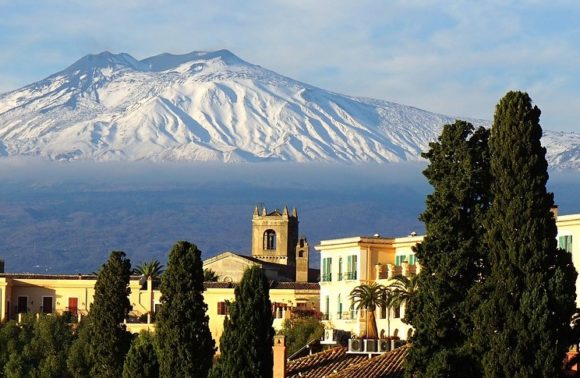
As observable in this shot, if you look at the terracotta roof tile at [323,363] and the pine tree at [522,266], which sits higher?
the pine tree at [522,266]

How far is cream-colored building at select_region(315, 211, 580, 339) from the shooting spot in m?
99.3

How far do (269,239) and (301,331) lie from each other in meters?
83.6

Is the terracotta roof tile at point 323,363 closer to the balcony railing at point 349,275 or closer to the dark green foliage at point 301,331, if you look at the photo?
the dark green foliage at point 301,331

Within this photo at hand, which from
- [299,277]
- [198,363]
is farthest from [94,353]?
[299,277]

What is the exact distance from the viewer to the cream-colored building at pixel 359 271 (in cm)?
9931

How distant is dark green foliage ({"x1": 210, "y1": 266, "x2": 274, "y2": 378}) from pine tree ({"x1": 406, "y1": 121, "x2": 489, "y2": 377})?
538 cm

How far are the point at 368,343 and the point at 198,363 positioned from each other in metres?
6.05

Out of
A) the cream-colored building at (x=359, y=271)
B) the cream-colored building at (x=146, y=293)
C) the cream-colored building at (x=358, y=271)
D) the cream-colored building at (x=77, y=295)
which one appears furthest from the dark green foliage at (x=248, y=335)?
the cream-colored building at (x=77, y=295)

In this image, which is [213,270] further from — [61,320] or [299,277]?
[61,320]

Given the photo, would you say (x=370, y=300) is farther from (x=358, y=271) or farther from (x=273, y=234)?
(x=273, y=234)

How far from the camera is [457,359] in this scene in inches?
2389

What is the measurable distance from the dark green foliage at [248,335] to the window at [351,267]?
37.5 meters

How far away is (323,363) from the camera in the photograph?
73312 mm

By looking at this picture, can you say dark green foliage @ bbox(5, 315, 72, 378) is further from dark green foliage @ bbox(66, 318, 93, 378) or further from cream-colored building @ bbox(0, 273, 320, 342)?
cream-colored building @ bbox(0, 273, 320, 342)
